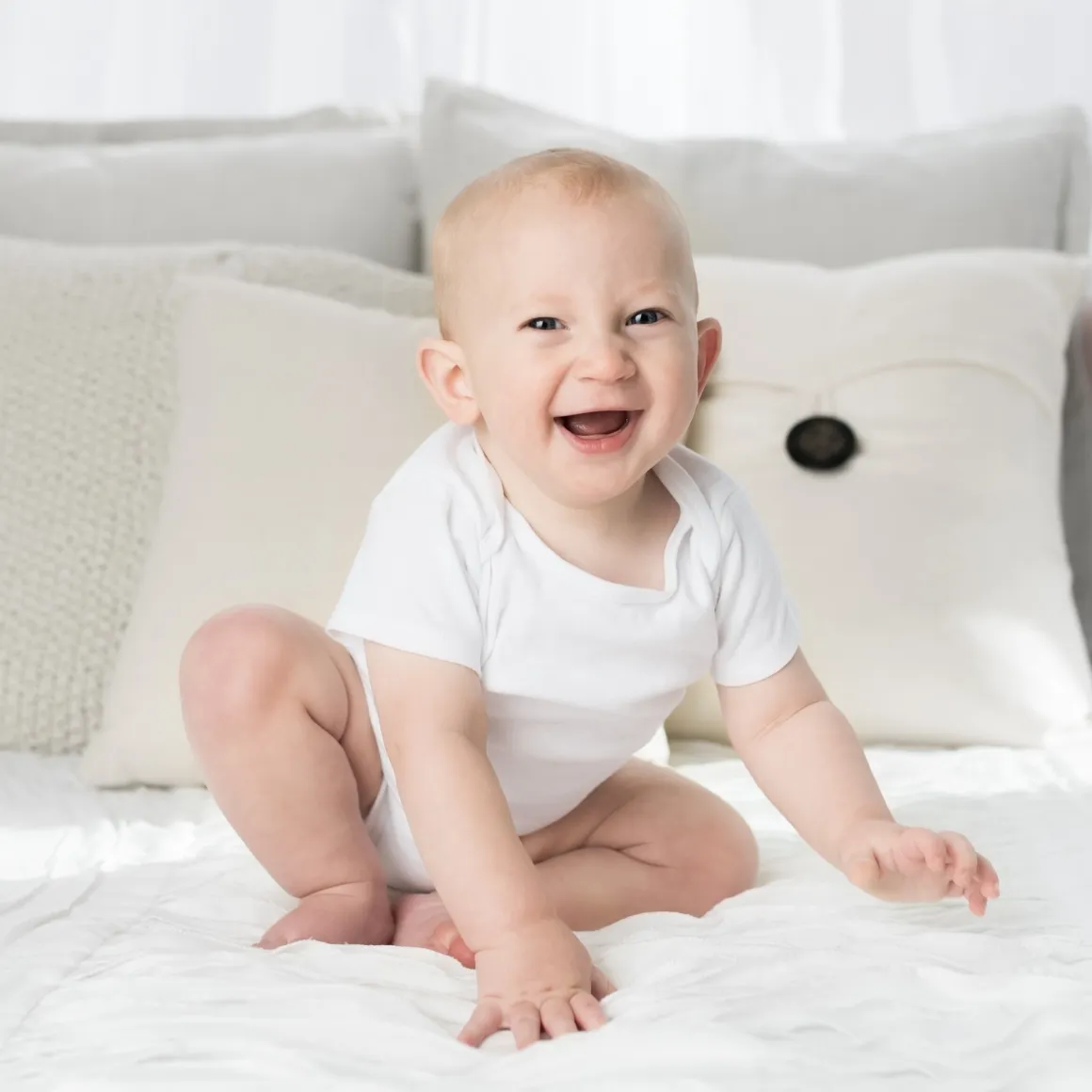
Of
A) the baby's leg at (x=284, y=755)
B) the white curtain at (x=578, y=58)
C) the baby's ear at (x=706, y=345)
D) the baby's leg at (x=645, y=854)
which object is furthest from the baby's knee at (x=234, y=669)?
the white curtain at (x=578, y=58)

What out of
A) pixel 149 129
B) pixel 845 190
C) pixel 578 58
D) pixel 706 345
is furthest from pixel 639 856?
pixel 578 58

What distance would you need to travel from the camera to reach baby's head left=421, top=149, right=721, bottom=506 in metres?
0.91

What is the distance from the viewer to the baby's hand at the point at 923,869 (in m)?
0.83

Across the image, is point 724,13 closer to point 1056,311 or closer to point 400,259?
point 400,259

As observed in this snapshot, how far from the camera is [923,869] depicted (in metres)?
0.85

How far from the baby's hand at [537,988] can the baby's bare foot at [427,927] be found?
10 centimetres

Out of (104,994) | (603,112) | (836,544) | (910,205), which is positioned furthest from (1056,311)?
(104,994)

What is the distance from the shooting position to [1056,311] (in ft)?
5.26

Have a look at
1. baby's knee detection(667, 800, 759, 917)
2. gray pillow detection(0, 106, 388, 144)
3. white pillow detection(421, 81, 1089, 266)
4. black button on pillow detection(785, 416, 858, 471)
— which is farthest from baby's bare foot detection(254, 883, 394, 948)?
gray pillow detection(0, 106, 388, 144)

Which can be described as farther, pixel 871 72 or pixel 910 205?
pixel 871 72

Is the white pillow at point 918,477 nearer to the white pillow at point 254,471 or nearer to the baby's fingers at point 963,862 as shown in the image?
the white pillow at point 254,471

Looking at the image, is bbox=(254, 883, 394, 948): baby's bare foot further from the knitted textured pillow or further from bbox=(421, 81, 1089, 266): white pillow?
bbox=(421, 81, 1089, 266): white pillow

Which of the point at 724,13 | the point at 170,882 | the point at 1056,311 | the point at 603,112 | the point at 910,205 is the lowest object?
the point at 170,882

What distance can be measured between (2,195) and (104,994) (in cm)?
129
